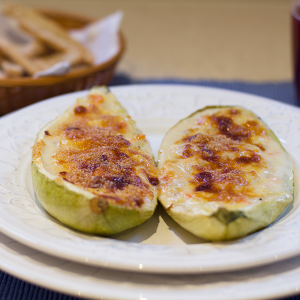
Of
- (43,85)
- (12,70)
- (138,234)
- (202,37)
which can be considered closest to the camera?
(138,234)

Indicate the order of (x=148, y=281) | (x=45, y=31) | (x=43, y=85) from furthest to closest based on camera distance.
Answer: (x=45, y=31) → (x=43, y=85) → (x=148, y=281)

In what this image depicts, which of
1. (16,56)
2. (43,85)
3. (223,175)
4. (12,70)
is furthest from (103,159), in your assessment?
(16,56)

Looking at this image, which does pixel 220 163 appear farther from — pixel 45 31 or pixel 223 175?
pixel 45 31

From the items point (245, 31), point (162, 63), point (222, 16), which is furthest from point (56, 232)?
point (222, 16)

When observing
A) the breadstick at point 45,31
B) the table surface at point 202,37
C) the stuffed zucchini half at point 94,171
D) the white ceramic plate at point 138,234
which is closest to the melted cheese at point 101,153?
the stuffed zucchini half at point 94,171

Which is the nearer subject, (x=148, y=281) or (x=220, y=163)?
(x=148, y=281)

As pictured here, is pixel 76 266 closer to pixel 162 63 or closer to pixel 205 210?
pixel 205 210

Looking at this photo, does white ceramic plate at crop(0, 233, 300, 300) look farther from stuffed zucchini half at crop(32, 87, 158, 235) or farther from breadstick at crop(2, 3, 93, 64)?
breadstick at crop(2, 3, 93, 64)

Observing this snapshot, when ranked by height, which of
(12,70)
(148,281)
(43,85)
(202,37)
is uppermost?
(148,281)
